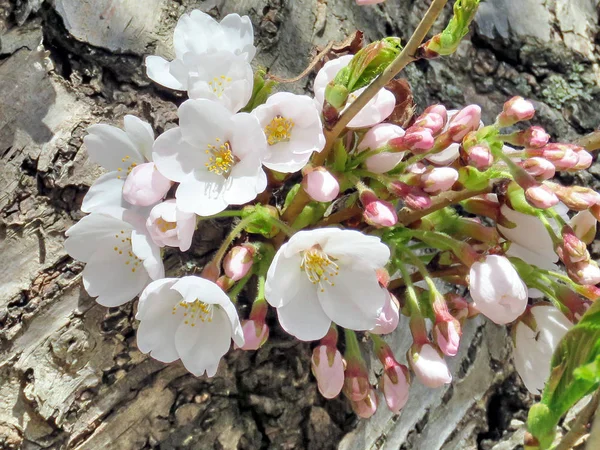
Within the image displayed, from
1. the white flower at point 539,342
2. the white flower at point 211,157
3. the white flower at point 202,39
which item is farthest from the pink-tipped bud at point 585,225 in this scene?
the white flower at point 202,39

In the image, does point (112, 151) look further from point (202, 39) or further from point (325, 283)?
point (325, 283)

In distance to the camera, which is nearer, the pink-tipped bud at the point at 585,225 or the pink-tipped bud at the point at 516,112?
the pink-tipped bud at the point at 516,112

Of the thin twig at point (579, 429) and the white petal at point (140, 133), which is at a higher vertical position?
the white petal at point (140, 133)

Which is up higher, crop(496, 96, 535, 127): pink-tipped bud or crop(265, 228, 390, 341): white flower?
crop(496, 96, 535, 127): pink-tipped bud

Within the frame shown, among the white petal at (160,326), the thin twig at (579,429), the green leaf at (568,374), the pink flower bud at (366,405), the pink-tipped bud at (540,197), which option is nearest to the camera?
the green leaf at (568,374)

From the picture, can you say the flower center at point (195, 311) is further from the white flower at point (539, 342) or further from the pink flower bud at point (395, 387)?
the white flower at point (539, 342)

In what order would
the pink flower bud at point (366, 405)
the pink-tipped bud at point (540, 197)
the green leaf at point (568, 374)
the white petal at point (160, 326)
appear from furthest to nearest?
the pink flower bud at point (366, 405), the white petal at point (160, 326), the pink-tipped bud at point (540, 197), the green leaf at point (568, 374)

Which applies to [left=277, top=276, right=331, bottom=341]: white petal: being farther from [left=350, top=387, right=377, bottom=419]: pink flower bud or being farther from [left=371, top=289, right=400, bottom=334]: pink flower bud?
[left=350, top=387, right=377, bottom=419]: pink flower bud

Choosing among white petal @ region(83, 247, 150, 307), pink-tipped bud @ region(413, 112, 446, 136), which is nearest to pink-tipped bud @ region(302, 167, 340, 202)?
pink-tipped bud @ region(413, 112, 446, 136)
